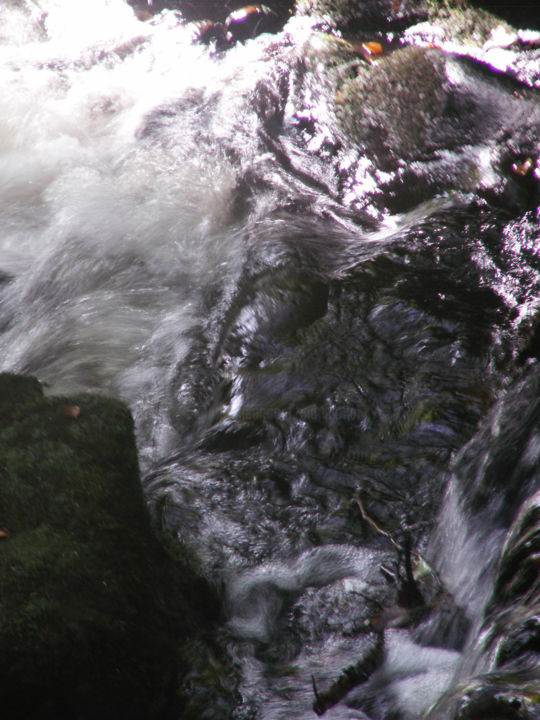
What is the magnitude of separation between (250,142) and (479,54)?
306 cm

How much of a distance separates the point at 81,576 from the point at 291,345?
246 centimetres

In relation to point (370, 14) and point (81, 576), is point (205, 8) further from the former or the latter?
point (81, 576)

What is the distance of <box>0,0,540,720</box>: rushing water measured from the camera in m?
2.87

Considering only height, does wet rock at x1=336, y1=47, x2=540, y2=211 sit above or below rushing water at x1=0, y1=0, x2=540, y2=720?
above

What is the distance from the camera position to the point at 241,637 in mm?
2900

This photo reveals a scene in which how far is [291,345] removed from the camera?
454 centimetres

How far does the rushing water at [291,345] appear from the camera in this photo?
2.87m

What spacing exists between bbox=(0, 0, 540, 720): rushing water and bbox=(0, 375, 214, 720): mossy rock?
28cm

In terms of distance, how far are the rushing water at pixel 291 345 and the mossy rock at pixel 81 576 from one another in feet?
0.91

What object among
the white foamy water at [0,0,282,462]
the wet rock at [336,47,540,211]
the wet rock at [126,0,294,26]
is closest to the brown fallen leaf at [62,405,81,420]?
the white foamy water at [0,0,282,462]

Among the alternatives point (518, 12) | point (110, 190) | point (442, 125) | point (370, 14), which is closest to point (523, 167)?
point (442, 125)

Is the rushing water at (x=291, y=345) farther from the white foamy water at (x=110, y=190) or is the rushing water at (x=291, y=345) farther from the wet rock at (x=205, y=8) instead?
the wet rock at (x=205, y=8)

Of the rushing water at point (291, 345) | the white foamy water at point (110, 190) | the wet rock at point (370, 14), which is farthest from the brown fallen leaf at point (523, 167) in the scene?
the wet rock at point (370, 14)

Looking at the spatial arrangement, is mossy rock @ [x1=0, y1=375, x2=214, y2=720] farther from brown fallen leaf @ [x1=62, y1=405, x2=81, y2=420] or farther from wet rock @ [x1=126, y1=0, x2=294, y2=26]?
wet rock @ [x1=126, y1=0, x2=294, y2=26]
